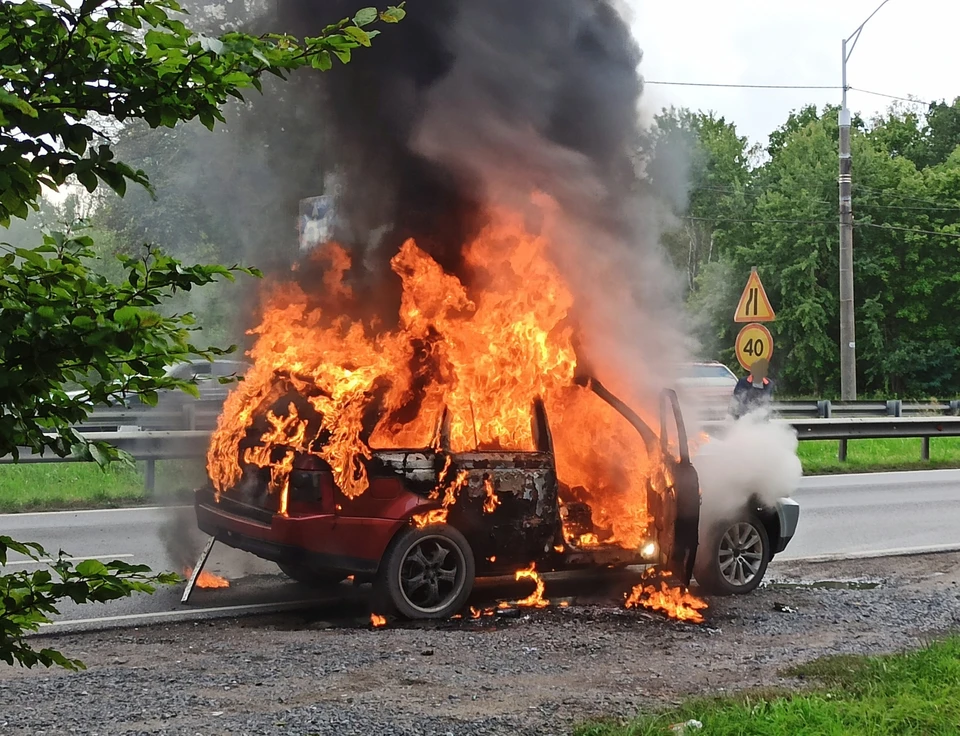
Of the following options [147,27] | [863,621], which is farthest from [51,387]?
[863,621]

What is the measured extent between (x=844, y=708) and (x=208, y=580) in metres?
5.10

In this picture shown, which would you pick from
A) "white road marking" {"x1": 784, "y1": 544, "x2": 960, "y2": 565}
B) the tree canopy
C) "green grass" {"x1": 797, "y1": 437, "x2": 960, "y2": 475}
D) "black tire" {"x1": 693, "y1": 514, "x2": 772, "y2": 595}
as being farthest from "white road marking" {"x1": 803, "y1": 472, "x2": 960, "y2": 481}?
the tree canopy

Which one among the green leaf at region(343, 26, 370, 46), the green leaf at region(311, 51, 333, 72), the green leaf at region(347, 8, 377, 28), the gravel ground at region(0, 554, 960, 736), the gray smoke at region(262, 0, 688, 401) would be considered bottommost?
the gravel ground at region(0, 554, 960, 736)

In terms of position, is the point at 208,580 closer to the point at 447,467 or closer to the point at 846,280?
the point at 447,467

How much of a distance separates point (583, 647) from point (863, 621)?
2377 mm

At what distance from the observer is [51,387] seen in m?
2.22

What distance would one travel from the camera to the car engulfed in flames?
701 cm

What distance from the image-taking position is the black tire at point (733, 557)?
8203 millimetres

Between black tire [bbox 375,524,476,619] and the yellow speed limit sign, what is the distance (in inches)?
303

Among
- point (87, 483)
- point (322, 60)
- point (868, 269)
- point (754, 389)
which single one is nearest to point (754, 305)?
point (754, 389)

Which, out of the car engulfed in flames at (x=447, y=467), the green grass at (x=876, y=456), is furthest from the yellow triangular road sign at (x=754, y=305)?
the car engulfed in flames at (x=447, y=467)

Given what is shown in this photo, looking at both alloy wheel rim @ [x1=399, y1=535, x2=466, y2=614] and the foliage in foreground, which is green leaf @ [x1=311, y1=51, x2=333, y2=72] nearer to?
the foliage in foreground

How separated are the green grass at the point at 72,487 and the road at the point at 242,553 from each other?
52 centimetres

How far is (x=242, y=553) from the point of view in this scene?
9.33 metres
